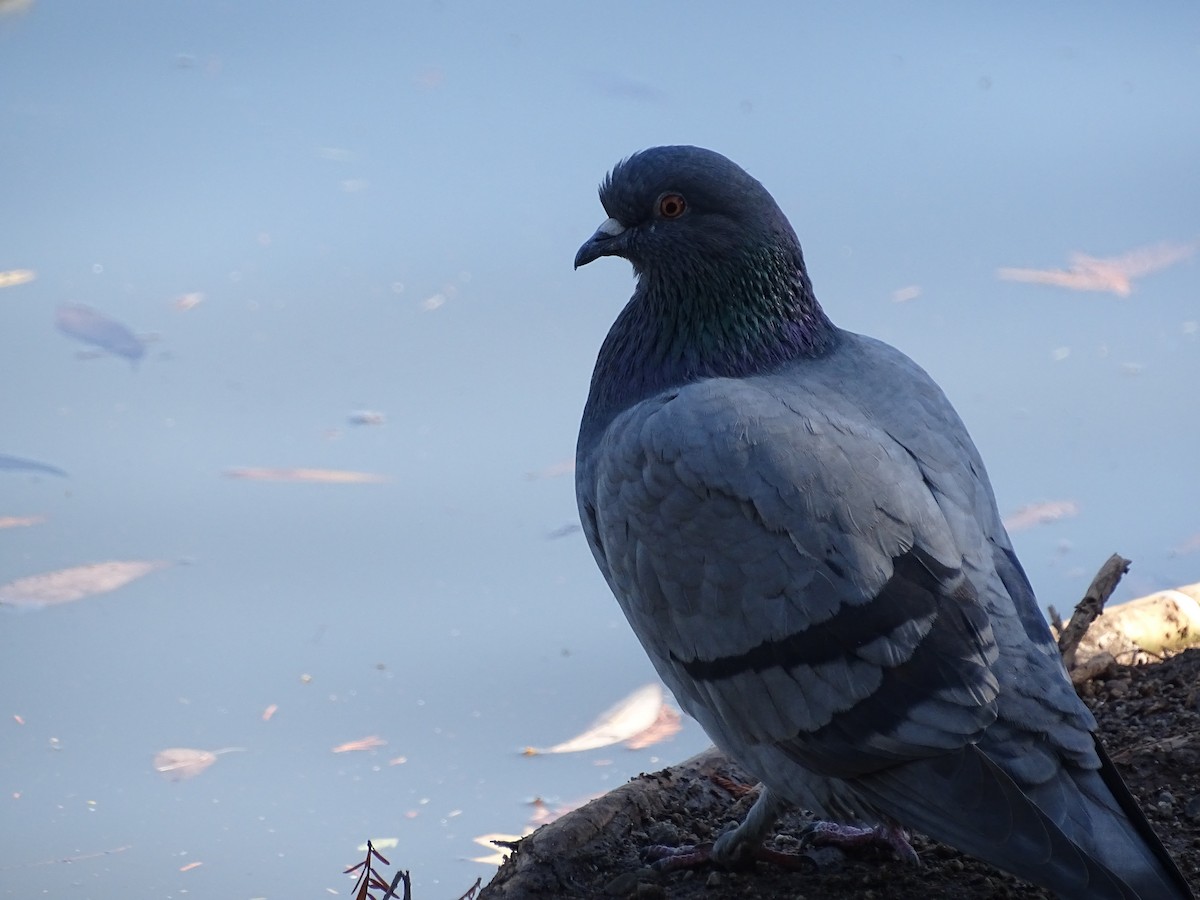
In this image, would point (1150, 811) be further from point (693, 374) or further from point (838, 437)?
point (693, 374)

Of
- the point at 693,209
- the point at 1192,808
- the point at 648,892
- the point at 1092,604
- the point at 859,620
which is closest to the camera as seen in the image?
the point at 859,620

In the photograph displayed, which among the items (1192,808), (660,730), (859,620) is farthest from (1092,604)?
(660,730)

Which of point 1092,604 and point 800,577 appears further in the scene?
point 1092,604

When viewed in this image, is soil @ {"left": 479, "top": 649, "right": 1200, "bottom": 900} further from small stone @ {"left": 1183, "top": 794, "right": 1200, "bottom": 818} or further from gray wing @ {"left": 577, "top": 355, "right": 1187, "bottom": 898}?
gray wing @ {"left": 577, "top": 355, "right": 1187, "bottom": 898}

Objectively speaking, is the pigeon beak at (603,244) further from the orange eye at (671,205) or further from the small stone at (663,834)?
the small stone at (663,834)

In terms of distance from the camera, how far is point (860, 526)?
214cm

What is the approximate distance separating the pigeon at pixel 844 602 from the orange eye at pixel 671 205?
56mm

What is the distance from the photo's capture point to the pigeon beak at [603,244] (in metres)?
2.68

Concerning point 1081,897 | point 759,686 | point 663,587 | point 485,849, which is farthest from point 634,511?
point 485,849

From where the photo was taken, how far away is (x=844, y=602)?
2.12 m

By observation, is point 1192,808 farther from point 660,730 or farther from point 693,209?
point 693,209

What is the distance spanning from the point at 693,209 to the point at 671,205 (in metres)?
0.04

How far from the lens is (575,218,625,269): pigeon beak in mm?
2684

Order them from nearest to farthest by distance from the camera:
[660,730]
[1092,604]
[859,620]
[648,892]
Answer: [859,620] → [648,892] → [1092,604] → [660,730]
